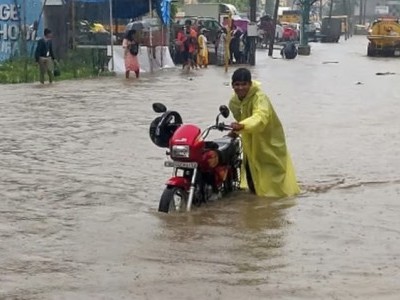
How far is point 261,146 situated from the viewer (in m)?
8.98

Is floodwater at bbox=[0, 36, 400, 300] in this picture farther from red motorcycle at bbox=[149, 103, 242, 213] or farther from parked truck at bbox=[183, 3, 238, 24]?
parked truck at bbox=[183, 3, 238, 24]

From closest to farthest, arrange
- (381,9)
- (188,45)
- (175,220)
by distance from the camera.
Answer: (175,220), (188,45), (381,9)

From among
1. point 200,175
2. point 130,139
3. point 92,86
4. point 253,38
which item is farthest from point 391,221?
point 253,38

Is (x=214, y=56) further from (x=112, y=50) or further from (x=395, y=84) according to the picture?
(x=395, y=84)

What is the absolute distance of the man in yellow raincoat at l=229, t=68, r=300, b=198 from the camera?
339 inches

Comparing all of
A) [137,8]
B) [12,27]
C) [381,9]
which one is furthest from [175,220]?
[381,9]

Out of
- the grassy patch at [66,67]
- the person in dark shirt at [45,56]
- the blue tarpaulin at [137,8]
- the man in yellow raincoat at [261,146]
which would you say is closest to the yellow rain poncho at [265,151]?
the man in yellow raincoat at [261,146]

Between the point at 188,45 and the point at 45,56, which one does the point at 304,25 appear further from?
the point at 45,56

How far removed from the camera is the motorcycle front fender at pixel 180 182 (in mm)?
8219

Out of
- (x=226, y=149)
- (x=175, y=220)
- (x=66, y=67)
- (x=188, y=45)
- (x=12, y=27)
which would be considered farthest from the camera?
(x=188, y=45)

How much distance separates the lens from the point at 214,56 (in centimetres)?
3656

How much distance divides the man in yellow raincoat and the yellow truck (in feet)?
125

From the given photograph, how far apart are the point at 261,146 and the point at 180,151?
1.14 metres

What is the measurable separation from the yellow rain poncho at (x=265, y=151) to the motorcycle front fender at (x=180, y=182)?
2.52ft
